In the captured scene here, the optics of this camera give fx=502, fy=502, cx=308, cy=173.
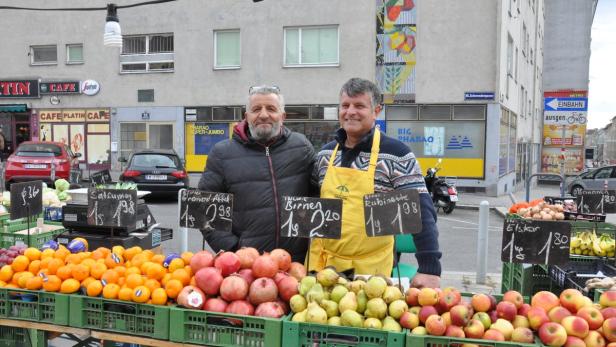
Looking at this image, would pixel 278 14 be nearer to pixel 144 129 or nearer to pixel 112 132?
pixel 144 129

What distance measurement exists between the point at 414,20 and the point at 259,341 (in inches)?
633

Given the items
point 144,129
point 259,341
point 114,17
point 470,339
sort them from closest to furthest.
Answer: point 470,339 < point 259,341 < point 114,17 < point 144,129

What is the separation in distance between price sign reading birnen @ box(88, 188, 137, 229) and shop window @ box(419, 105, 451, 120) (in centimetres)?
1438

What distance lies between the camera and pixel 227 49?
1878cm

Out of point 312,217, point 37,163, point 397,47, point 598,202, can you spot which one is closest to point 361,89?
point 312,217

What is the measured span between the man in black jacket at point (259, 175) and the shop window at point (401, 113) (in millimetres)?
14179

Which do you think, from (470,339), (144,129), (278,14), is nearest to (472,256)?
(470,339)

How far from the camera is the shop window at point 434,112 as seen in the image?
1688cm

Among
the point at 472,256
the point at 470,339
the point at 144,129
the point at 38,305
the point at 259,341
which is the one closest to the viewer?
the point at 470,339

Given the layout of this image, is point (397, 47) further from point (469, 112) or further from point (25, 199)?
point (25, 199)

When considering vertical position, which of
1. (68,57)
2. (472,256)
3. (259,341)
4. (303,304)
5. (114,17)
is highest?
(68,57)

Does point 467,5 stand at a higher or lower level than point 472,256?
higher

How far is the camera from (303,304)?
8.27ft

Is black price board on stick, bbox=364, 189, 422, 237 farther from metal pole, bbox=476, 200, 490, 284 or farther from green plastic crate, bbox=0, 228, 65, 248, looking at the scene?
metal pole, bbox=476, 200, 490, 284
